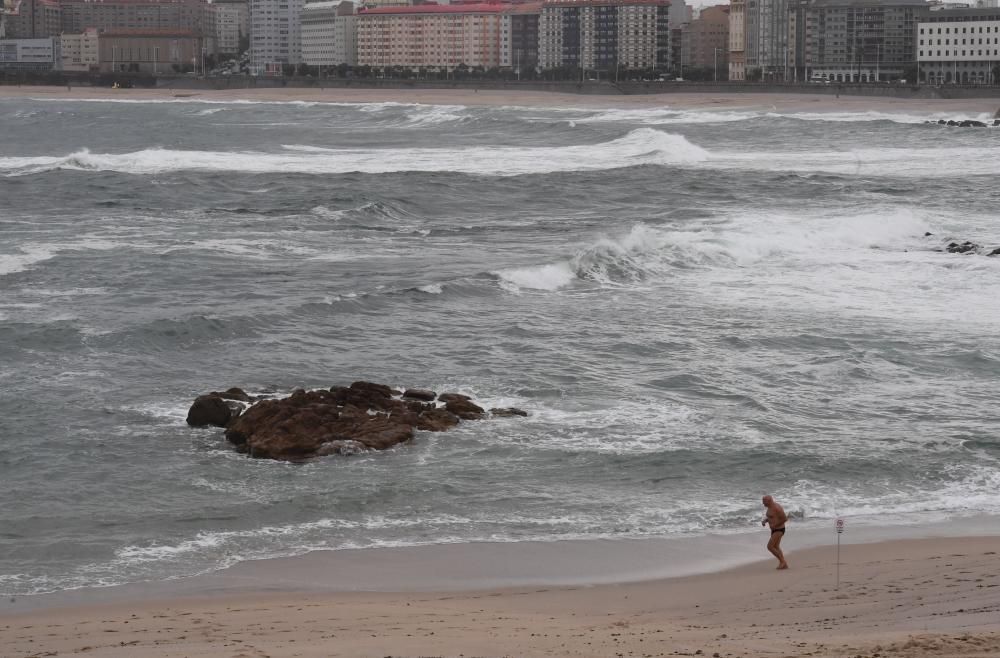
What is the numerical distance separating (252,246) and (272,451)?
16.6 m

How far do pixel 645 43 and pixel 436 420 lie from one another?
171157mm

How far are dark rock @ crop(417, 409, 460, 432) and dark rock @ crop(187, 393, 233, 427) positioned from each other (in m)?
2.11

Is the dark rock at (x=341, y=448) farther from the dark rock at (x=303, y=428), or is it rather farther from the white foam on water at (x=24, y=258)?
the white foam on water at (x=24, y=258)

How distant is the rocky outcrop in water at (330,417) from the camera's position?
1520cm

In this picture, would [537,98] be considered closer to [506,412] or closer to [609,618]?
[506,412]

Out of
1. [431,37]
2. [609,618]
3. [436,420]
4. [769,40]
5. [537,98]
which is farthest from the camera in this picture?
[431,37]

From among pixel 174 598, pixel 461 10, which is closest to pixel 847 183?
pixel 174 598

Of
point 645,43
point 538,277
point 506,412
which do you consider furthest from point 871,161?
point 645,43

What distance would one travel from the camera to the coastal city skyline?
139875mm

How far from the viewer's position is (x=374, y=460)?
1503 cm

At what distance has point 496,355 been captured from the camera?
1988 centimetres

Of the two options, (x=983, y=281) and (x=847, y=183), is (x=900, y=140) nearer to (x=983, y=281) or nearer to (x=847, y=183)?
(x=847, y=183)

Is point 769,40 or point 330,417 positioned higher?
point 769,40

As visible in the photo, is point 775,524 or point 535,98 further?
point 535,98
